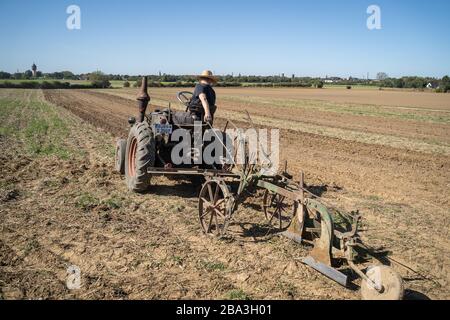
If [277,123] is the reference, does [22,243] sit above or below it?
below

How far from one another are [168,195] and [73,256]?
255 cm

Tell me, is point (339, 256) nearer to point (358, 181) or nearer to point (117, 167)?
point (358, 181)

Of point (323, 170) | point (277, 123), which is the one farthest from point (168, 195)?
point (277, 123)

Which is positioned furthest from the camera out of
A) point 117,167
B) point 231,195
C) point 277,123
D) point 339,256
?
point 277,123

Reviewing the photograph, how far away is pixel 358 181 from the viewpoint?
27.1 feet

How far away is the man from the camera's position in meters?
6.29

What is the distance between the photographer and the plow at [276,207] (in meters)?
4.05

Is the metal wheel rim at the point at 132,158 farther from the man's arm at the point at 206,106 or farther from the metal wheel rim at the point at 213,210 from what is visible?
the metal wheel rim at the point at 213,210

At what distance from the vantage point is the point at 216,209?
5.19 meters

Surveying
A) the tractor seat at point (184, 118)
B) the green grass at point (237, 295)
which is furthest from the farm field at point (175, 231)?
the tractor seat at point (184, 118)

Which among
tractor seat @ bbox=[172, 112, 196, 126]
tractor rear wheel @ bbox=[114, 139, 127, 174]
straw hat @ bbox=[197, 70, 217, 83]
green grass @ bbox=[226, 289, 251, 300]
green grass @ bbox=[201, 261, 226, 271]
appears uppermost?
straw hat @ bbox=[197, 70, 217, 83]

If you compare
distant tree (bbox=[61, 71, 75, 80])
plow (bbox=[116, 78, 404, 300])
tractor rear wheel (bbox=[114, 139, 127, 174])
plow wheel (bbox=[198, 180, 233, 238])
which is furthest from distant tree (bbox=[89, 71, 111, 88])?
plow wheel (bbox=[198, 180, 233, 238])

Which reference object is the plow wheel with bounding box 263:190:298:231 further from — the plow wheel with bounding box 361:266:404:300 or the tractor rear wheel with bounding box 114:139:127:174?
the tractor rear wheel with bounding box 114:139:127:174

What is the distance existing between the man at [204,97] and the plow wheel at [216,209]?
56.0 inches
